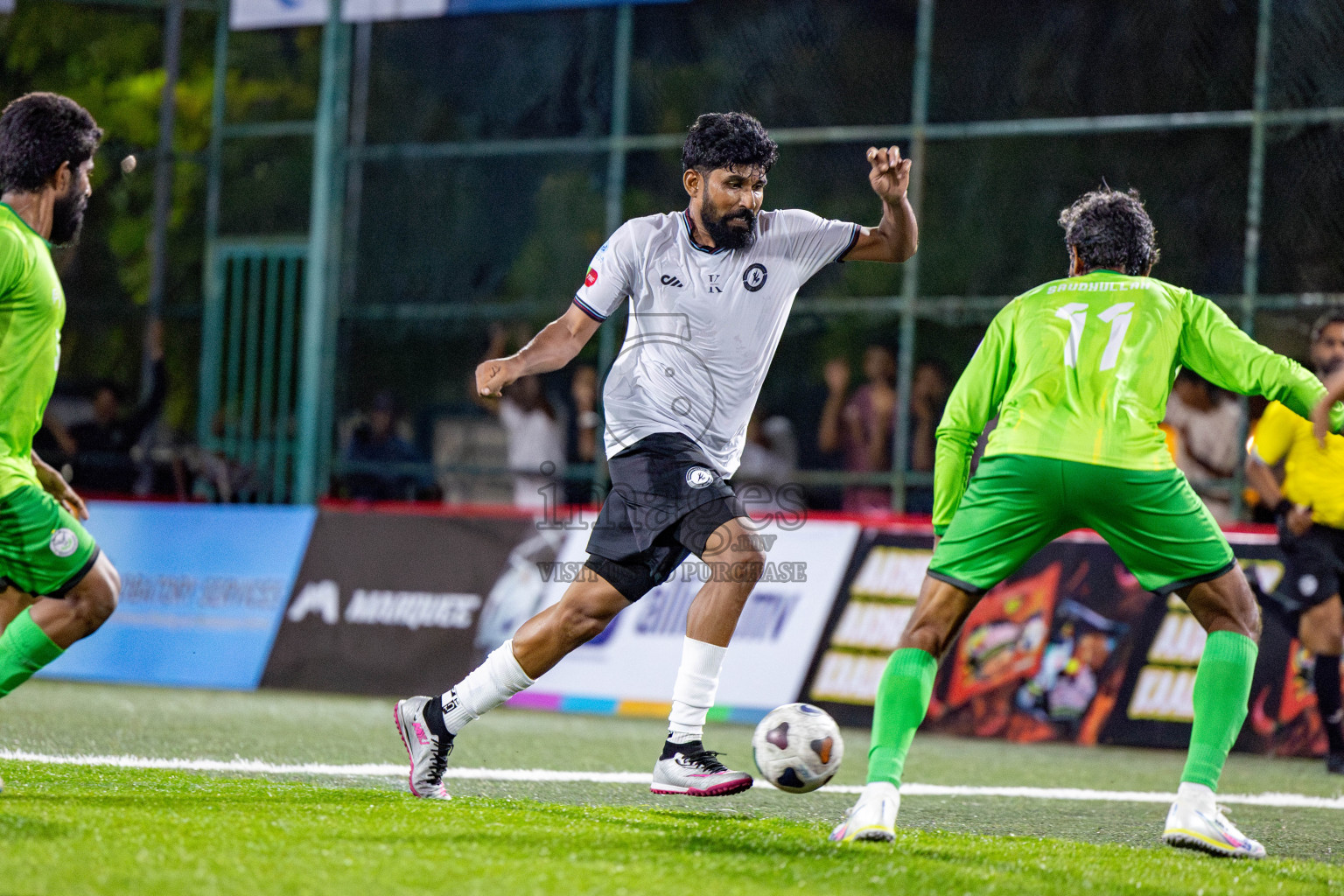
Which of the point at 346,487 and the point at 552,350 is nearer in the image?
the point at 552,350

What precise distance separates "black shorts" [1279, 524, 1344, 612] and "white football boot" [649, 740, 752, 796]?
4.62 metres

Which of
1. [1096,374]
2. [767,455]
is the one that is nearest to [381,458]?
[767,455]

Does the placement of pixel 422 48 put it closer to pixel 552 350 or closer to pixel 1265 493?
pixel 1265 493

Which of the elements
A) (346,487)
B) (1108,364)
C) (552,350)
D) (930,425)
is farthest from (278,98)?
(1108,364)

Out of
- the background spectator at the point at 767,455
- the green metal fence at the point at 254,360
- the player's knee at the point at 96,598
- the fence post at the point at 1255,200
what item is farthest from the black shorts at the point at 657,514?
the green metal fence at the point at 254,360

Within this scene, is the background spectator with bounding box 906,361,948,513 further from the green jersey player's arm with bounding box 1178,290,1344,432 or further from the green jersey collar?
the green jersey collar

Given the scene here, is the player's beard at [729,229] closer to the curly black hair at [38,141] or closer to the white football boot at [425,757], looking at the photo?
the white football boot at [425,757]

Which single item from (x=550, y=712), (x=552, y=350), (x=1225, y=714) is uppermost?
(x=552, y=350)

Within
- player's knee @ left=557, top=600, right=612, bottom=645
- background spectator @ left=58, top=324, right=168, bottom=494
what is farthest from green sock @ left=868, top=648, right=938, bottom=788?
background spectator @ left=58, top=324, right=168, bottom=494

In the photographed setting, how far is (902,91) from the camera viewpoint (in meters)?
14.5

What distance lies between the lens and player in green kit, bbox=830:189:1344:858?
5.38m

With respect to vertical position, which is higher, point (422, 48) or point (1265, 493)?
point (422, 48)

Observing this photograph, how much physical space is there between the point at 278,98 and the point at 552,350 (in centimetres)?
1334

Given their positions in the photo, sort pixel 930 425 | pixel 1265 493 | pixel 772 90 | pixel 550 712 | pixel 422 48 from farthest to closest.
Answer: pixel 422 48
pixel 772 90
pixel 930 425
pixel 550 712
pixel 1265 493
